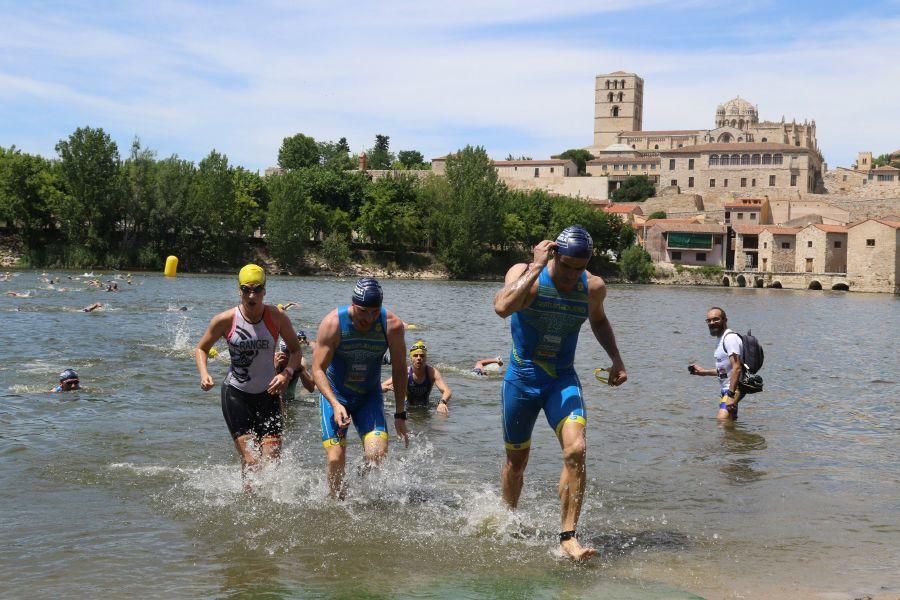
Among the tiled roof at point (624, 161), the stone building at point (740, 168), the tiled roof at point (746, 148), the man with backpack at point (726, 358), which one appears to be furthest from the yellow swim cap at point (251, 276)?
the tiled roof at point (624, 161)

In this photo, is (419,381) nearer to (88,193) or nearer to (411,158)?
(88,193)

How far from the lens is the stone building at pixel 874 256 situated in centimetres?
9606

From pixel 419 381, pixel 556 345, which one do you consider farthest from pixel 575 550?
pixel 419 381

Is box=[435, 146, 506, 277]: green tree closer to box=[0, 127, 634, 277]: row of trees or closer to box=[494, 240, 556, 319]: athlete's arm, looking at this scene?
box=[0, 127, 634, 277]: row of trees

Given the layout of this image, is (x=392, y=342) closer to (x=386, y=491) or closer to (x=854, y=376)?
(x=386, y=491)

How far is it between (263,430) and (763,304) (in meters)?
62.7

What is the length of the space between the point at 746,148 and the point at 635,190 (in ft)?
59.5

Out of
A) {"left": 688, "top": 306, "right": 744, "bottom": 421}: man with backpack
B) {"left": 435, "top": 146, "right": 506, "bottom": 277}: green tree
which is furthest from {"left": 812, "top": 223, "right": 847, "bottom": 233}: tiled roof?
{"left": 688, "top": 306, "right": 744, "bottom": 421}: man with backpack

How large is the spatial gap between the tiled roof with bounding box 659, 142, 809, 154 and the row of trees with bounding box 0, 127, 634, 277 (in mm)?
41505

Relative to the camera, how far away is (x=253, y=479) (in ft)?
28.0

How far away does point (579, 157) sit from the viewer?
169375 mm

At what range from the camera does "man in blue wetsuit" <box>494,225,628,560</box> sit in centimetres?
679

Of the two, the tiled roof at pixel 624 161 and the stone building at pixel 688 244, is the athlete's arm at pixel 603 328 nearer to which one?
the stone building at pixel 688 244

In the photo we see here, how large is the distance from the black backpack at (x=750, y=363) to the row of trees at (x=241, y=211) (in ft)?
242
